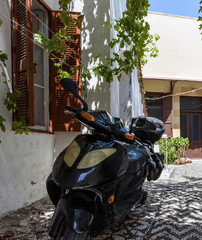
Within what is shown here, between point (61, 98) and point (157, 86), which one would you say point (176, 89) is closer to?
point (157, 86)

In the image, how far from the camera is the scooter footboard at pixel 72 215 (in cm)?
173

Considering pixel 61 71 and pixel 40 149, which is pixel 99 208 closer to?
pixel 40 149

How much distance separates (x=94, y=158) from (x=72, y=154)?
0.18 m

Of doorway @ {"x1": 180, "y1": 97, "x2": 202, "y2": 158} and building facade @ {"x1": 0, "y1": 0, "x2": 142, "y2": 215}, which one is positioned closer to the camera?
building facade @ {"x1": 0, "y1": 0, "x2": 142, "y2": 215}

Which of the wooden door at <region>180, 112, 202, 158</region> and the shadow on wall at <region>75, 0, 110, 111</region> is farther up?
the shadow on wall at <region>75, 0, 110, 111</region>

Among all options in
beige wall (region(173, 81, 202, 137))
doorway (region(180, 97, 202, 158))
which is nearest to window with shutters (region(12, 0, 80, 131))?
beige wall (region(173, 81, 202, 137))

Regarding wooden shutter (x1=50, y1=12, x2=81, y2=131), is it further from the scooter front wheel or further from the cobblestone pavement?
the scooter front wheel

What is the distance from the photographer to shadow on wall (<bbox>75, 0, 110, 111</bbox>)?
478 cm

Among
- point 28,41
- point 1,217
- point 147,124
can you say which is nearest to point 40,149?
point 1,217

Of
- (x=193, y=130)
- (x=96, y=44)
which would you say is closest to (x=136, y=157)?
(x=96, y=44)

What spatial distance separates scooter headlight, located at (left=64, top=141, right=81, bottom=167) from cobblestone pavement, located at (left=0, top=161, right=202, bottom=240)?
109 centimetres

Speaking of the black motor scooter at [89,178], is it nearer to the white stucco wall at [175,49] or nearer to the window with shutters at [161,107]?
the window with shutters at [161,107]

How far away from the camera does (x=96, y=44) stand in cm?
486

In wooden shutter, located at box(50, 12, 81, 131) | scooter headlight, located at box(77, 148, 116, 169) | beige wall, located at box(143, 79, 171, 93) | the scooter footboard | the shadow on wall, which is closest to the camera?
the scooter footboard
